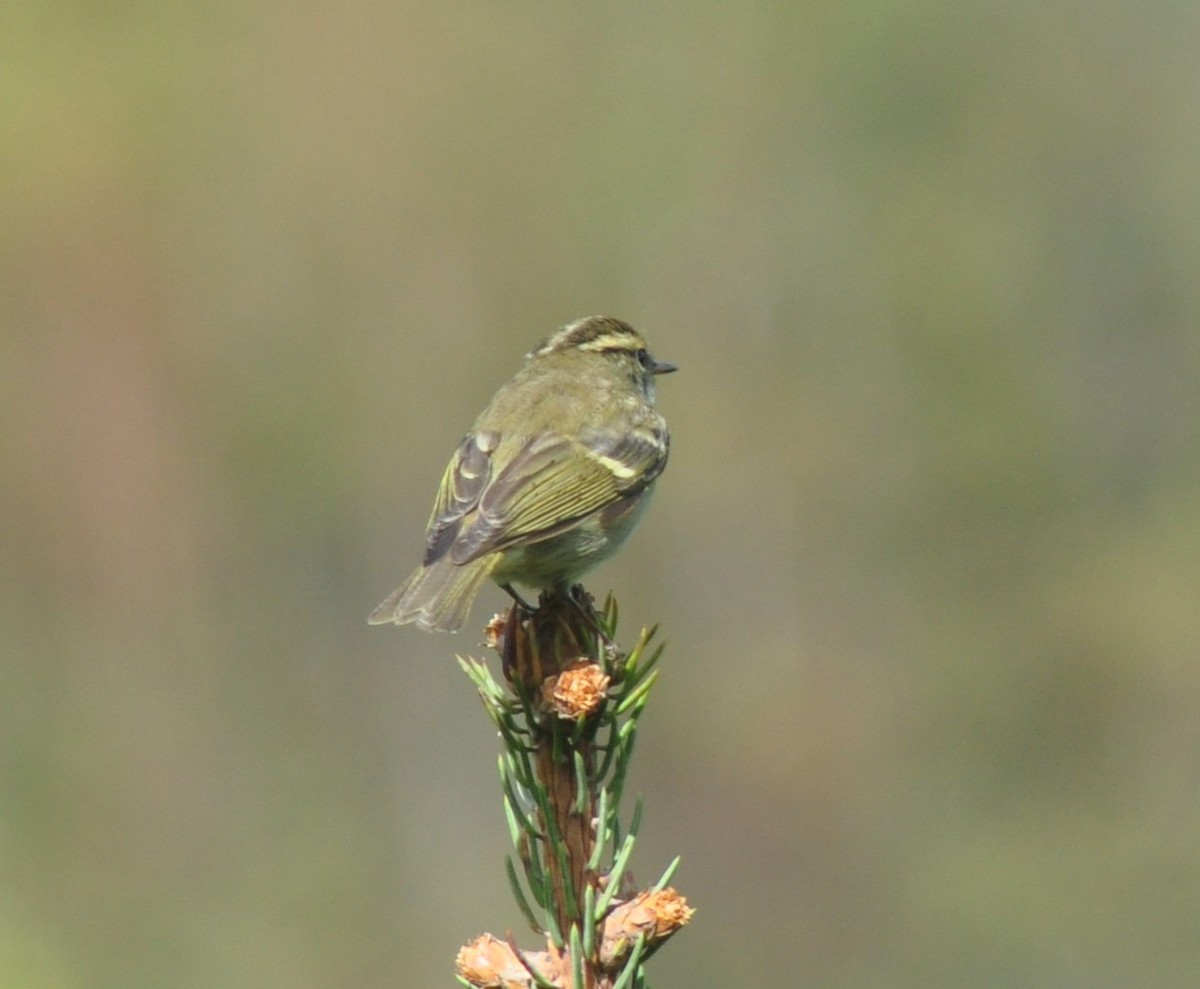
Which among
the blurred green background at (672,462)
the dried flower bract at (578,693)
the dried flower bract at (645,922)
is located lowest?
the dried flower bract at (645,922)

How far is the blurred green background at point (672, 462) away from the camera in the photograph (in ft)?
53.6

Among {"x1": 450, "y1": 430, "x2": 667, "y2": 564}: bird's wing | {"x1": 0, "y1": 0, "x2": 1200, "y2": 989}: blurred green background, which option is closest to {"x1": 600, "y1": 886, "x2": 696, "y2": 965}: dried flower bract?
{"x1": 450, "y1": 430, "x2": 667, "y2": 564}: bird's wing

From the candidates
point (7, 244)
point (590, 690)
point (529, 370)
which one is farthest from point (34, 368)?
point (590, 690)

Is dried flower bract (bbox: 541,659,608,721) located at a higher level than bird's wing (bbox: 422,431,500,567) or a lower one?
lower

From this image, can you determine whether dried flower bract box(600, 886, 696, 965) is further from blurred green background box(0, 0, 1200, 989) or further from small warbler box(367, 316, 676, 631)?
blurred green background box(0, 0, 1200, 989)

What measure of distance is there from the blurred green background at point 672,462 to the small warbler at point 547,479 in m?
9.38

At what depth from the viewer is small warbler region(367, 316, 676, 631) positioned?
3820 mm

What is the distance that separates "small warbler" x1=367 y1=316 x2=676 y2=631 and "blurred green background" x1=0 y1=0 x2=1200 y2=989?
9380mm

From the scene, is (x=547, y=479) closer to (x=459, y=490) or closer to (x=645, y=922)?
(x=459, y=490)

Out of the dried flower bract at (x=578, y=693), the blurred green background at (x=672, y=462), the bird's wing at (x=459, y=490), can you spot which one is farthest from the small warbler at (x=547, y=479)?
the blurred green background at (x=672, y=462)

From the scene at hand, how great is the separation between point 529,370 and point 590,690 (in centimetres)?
267

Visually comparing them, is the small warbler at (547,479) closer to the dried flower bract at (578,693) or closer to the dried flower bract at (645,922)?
the dried flower bract at (578,693)

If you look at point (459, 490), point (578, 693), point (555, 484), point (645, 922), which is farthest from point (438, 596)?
point (645, 922)

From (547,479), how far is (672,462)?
16.5 meters
